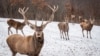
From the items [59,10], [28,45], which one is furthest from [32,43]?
[59,10]

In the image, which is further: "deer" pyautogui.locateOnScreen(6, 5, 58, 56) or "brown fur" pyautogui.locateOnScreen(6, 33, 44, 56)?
"brown fur" pyautogui.locateOnScreen(6, 33, 44, 56)

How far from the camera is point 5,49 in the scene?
1295 centimetres

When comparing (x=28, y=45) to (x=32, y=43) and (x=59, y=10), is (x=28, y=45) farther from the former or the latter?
(x=59, y=10)

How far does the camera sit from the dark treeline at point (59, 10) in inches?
1829

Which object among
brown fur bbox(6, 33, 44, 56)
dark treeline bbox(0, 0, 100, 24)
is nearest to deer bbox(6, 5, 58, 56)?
brown fur bbox(6, 33, 44, 56)

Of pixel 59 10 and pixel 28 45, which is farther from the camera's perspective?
pixel 59 10

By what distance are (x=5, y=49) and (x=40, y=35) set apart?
4319 mm

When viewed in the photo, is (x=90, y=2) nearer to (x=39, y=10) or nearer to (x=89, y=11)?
(x=89, y=11)

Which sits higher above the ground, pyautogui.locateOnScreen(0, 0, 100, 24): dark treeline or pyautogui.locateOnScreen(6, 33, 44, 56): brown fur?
pyautogui.locateOnScreen(6, 33, 44, 56): brown fur

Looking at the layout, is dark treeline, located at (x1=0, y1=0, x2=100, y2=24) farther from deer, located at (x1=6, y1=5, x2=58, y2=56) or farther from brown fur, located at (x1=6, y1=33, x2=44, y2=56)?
deer, located at (x1=6, y1=5, x2=58, y2=56)

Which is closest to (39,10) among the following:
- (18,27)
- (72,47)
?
(18,27)

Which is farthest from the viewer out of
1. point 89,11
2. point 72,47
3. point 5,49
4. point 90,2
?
point 90,2

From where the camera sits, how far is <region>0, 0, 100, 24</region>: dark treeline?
4647 cm

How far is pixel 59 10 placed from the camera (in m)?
48.9
